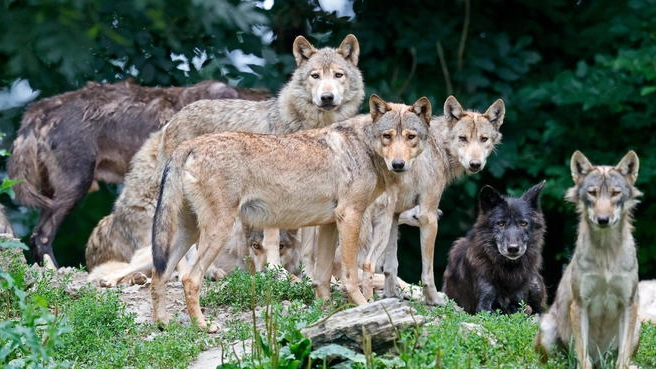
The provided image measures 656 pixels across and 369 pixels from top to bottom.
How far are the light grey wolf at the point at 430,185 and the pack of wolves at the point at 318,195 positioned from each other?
0.02 meters

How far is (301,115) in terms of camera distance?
34.4 ft

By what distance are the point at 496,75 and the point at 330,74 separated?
4394mm

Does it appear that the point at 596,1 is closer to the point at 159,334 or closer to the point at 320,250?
the point at 320,250

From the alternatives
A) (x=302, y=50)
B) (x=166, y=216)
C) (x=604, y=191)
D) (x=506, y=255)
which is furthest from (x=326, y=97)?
(x=604, y=191)

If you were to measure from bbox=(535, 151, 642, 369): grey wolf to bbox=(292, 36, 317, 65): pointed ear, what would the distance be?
4579 mm

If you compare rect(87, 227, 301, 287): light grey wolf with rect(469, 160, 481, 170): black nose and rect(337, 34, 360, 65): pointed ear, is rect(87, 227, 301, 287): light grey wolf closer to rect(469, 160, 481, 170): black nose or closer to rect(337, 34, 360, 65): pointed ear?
rect(337, 34, 360, 65): pointed ear

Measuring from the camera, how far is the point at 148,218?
36.6 feet

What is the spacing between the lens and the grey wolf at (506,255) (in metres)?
9.35

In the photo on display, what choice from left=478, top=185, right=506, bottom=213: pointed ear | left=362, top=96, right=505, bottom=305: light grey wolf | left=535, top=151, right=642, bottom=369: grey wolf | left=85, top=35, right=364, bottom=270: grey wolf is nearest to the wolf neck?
left=85, top=35, right=364, bottom=270: grey wolf

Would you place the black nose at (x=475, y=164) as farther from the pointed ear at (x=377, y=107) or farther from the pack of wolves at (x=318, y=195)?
the pointed ear at (x=377, y=107)

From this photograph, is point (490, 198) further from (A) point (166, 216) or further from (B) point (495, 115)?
(A) point (166, 216)

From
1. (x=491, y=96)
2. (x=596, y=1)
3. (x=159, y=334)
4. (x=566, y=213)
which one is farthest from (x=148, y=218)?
(x=596, y=1)

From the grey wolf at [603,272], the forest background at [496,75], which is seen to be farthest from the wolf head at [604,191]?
the forest background at [496,75]

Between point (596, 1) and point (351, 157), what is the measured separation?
7.66 metres
